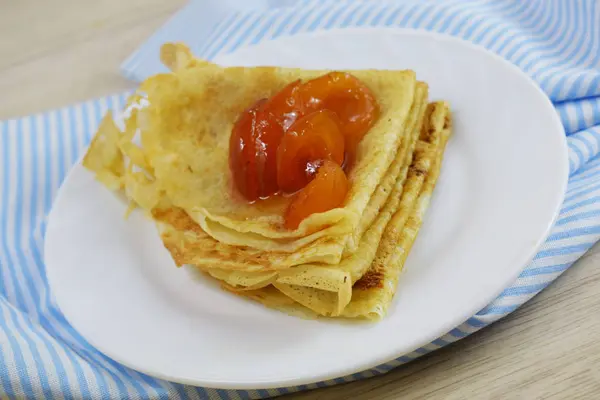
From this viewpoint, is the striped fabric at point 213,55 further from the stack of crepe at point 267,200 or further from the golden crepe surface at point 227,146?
the golden crepe surface at point 227,146

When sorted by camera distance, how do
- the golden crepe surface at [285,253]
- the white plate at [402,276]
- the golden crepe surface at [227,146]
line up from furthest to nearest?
the golden crepe surface at [227,146] → the golden crepe surface at [285,253] → the white plate at [402,276]

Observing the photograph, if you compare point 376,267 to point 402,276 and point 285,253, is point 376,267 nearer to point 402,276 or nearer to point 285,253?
point 402,276

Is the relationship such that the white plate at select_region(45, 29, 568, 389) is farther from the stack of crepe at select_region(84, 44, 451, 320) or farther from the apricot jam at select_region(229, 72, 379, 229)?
the apricot jam at select_region(229, 72, 379, 229)

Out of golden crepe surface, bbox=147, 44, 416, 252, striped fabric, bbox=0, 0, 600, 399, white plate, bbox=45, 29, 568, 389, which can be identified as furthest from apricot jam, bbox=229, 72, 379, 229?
striped fabric, bbox=0, 0, 600, 399

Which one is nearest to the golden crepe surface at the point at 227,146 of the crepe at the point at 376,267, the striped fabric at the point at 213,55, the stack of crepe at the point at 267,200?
the stack of crepe at the point at 267,200

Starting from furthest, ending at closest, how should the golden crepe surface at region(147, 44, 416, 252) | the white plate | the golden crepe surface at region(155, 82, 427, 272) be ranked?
the golden crepe surface at region(147, 44, 416, 252) < the golden crepe surface at region(155, 82, 427, 272) < the white plate

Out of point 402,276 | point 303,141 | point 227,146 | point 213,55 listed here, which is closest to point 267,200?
point 303,141

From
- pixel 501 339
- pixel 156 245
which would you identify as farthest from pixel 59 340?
pixel 501 339

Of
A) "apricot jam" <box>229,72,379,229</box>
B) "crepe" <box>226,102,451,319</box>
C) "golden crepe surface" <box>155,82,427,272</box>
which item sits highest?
"apricot jam" <box>229,72,379,229</box>
